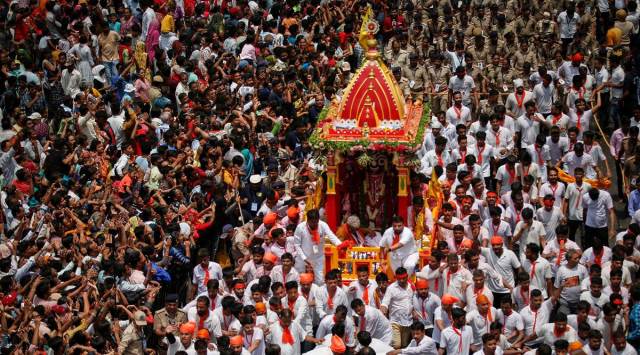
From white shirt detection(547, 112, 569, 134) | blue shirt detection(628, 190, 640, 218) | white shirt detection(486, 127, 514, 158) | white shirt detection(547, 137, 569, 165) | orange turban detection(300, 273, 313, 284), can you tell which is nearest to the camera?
orange turban detection(300, 273, 313, 284)

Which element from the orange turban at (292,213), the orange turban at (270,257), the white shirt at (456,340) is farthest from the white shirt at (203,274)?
the white shirt at (456,340)

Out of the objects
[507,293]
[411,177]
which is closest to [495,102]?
[411,177]

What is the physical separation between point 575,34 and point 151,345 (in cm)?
1470

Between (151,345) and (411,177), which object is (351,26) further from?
(151,345)

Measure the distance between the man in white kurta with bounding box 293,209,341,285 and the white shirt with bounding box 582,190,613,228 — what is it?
446 cm

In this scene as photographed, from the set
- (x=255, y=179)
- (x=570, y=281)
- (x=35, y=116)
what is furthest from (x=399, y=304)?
(x=35, y=116)

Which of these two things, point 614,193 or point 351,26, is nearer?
point 614,193

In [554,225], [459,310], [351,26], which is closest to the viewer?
[459,310]

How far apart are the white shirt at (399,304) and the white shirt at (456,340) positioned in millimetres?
1271

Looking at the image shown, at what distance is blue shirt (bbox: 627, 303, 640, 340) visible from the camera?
2433 cm

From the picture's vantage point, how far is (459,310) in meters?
24.0

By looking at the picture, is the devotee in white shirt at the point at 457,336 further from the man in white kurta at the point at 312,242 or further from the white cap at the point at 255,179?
the white cap at the point at 255,179

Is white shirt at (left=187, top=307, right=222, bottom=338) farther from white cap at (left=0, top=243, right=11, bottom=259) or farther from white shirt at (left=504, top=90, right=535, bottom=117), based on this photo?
white shirt at (left=504, top=90, right=535, bottom=117)

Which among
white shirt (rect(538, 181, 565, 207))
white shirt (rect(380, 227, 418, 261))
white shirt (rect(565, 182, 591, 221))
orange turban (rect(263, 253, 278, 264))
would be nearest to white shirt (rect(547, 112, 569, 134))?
white shirt (rect(538, 181, 565, 207))
